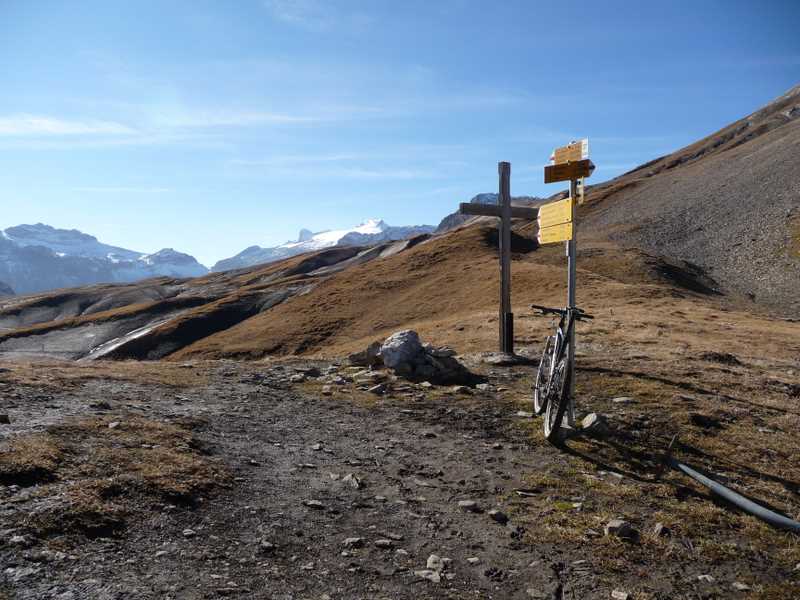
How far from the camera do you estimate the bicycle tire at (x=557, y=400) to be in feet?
29.4

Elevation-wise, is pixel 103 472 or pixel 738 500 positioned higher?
pixel 103 472

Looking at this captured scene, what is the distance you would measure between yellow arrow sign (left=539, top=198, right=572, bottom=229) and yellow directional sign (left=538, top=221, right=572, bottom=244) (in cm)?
9

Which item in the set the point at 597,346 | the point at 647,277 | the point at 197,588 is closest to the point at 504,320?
the point at 597,346

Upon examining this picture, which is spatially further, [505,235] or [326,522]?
[505,235]

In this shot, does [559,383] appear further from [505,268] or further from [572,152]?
[505,268]

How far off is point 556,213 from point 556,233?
429 millimetres

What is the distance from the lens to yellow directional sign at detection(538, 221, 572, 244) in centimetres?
1102

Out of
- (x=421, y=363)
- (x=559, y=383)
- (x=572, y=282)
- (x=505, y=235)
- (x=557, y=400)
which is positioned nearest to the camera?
(x=557, y=400)

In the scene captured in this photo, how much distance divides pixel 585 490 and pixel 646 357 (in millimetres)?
10053

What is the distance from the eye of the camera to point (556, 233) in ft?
37.5

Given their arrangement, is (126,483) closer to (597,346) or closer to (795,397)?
(795,397)

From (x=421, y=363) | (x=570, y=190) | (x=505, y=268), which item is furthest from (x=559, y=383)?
(x=505, y=268)

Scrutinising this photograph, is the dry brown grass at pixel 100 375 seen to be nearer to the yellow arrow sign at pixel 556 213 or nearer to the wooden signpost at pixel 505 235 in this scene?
the wooden signpost at pixel 505 235

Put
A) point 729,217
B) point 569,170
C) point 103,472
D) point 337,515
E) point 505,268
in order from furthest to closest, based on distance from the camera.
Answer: point 729,217, point 505,268, point 569,170, point 103,472, point 337,515
